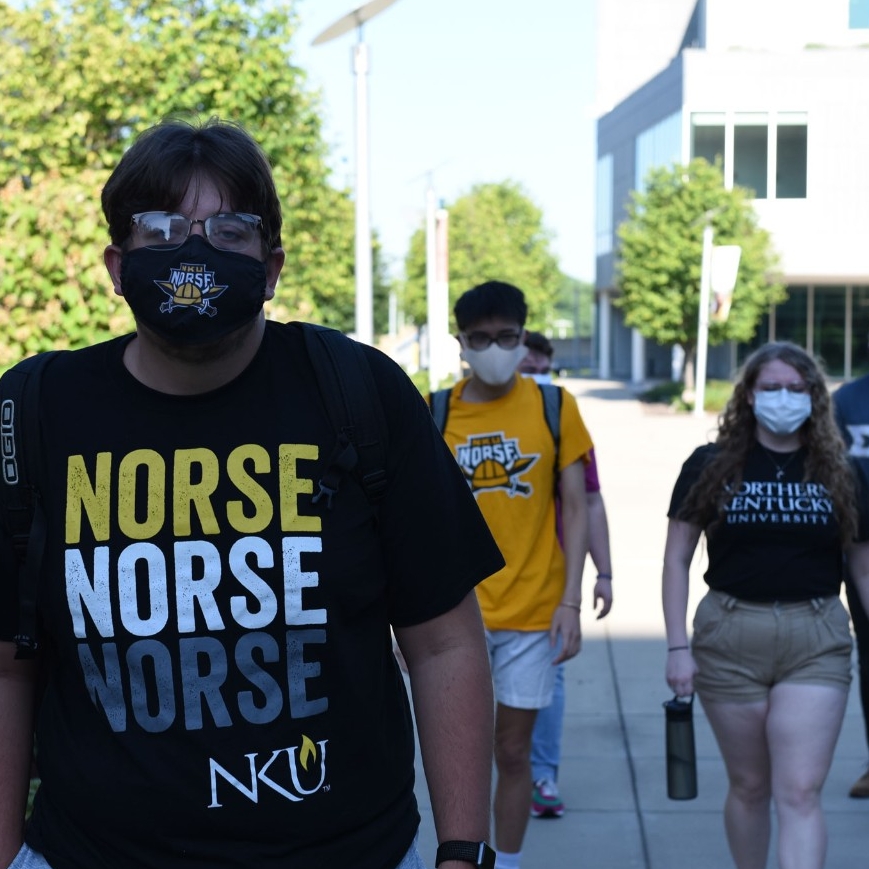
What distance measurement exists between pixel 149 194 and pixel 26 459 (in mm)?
413

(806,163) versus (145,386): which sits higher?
(806,163)

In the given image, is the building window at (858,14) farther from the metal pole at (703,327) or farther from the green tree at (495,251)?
the green tree at (495,251)

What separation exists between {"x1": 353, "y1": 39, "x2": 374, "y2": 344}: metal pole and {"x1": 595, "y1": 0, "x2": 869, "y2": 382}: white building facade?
113 ft

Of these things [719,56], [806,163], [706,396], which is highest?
[719,56]

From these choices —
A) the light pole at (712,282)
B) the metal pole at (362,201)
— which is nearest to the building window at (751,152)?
the light pole at (712,282)

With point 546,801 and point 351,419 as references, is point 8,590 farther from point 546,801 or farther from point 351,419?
point 546,801

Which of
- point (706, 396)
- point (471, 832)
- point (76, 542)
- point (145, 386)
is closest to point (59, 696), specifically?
point (76, 542)

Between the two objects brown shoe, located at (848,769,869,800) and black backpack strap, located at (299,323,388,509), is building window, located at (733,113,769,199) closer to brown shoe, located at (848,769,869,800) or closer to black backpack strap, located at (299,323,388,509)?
brown shoe, located at (848,769,869,800)

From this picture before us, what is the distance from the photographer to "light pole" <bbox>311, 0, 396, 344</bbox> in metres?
13.1

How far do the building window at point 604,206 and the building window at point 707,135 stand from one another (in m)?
14.8

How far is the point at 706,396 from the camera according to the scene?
131 feet

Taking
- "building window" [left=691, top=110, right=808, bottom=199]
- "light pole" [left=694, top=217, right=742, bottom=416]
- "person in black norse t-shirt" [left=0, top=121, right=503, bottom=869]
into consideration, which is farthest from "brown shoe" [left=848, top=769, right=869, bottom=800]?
"building window" [left=691, top=110, right=808, bottom=199]

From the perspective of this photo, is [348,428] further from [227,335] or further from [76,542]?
[76,542]

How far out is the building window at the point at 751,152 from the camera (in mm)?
49312
